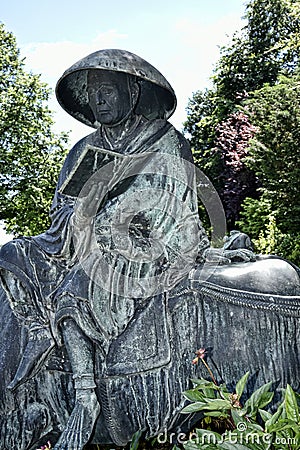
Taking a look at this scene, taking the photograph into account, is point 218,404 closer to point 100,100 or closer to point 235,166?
point 100,100

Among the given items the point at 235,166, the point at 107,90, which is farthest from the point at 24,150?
the point at 107,90

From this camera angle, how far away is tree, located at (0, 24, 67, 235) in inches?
890

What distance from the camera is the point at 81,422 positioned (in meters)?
3.95

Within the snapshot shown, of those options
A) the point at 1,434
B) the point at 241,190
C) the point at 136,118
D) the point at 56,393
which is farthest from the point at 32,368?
the point at 241,190

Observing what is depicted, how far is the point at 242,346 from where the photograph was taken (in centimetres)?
421

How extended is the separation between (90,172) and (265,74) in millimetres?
23913

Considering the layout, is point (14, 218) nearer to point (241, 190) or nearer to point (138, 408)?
point (241, 190)

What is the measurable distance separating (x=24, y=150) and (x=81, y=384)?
20.2 metres

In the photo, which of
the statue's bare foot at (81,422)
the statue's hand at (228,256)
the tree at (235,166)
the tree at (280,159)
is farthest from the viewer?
the tree at (235,166)

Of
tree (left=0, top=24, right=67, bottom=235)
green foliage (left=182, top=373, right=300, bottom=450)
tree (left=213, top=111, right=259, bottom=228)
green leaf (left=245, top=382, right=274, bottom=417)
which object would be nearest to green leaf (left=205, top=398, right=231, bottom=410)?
green foliage (left=182, top=373, right=300, bottom=450)

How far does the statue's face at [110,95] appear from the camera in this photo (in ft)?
15.6

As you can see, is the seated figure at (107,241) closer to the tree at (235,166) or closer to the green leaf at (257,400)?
the green leaf at (257,400)

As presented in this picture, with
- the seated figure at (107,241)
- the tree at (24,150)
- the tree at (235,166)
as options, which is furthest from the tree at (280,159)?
the seated figure at (107,241)

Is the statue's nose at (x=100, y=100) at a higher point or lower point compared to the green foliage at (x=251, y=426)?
higher
